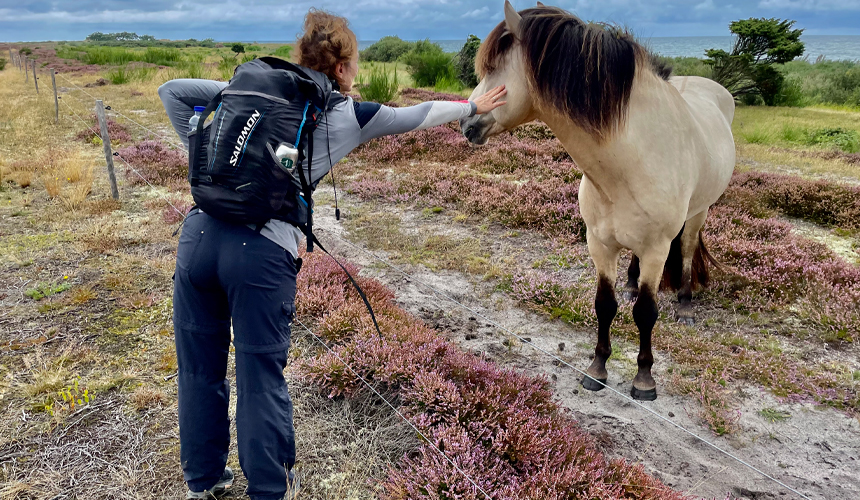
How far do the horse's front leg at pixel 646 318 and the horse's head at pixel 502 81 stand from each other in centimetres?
132

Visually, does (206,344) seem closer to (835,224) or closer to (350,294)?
(350,294)

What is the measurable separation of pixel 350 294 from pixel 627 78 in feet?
9.50

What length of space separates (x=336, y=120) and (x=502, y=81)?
3.47 feet

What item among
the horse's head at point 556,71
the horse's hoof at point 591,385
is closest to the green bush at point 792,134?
the horse's hoof at point 591,385

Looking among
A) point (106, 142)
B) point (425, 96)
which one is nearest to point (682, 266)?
point (106, 142)

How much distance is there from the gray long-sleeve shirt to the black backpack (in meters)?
0.10

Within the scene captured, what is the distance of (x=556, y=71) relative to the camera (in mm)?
2547

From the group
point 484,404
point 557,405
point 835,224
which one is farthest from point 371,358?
point 835,224

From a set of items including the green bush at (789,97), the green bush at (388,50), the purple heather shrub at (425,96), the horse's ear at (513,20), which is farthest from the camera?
the green bush at (388,50)

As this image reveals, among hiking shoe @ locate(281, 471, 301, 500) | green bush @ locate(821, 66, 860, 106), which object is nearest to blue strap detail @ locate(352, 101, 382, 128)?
hiking shoe @ locate(281, 471, 301, 500)

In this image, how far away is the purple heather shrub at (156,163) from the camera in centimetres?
879

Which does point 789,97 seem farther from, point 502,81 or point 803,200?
point 502,81

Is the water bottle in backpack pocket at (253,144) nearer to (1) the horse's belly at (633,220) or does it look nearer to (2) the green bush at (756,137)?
(1) the horse's belly at (633,220)

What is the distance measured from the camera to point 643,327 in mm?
3387
